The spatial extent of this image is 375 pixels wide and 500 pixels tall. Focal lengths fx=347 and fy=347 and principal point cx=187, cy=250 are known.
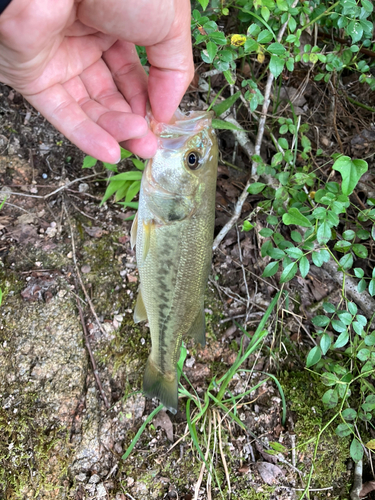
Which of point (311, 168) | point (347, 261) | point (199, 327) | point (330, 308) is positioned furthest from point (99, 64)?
point (330, 308)

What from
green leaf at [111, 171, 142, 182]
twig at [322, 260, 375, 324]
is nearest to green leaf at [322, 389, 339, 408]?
twig at [322, 260, 375, 324]

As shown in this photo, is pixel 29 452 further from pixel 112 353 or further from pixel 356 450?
pixel 356 450

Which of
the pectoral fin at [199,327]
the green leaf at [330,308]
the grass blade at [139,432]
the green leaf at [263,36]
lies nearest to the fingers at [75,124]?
the green leaf at [263,36]

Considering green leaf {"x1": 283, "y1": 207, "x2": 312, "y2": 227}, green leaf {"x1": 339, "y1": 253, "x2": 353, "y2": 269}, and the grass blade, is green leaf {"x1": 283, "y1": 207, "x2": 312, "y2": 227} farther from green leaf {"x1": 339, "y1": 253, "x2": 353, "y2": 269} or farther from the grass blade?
the grass blade

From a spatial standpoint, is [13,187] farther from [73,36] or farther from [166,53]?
[166,53]

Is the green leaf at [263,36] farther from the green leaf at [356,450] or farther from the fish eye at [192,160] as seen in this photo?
the green leaf at [356,450]

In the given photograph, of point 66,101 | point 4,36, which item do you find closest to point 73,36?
point 66,101
